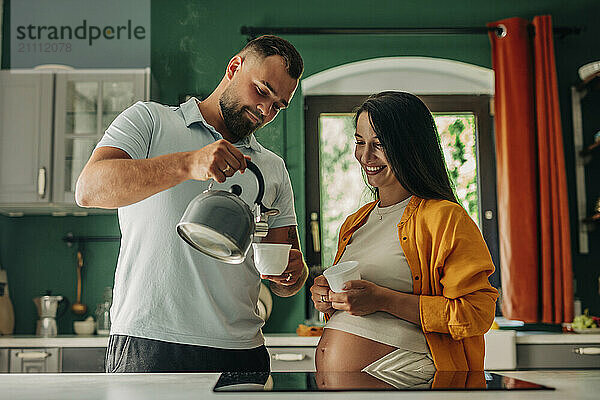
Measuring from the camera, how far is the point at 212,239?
122 cm

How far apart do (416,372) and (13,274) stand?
2834 millimetres

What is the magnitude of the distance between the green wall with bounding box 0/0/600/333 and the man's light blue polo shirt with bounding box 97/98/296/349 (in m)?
1.82

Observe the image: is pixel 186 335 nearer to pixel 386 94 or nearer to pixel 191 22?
pixel 386 94

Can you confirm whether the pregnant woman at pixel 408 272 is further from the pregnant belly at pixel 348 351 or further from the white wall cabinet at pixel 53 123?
the white wall cabinet at pixel 53 123

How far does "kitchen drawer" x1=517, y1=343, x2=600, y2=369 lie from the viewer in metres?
2.94

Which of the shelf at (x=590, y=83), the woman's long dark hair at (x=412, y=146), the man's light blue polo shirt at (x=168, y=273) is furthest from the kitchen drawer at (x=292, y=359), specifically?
the shelf at (x=590, y=83)

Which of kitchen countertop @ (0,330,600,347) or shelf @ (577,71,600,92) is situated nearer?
kitchen countertop @ (0,330,600,347)

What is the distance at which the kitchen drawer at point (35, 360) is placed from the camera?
2928 mm

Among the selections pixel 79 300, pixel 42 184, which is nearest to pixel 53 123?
pixel 42 184

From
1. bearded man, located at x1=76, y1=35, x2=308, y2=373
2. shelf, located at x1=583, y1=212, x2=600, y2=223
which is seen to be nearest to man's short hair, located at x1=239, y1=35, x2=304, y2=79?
bearded man, located at x1=76, y1=35, x2=308, y2=373

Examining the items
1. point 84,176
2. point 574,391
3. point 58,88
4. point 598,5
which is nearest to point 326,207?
point 58,88

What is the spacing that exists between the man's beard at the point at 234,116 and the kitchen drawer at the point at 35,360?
181cm

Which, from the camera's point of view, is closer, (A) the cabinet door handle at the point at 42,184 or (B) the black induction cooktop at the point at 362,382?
(B) the black induction cooktop at the point at 362,382

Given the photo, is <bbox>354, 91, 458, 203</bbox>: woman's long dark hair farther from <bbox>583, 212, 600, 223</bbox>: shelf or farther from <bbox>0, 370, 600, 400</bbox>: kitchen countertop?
<bbox>583, 212, 600, 223</bbox>: shelf
